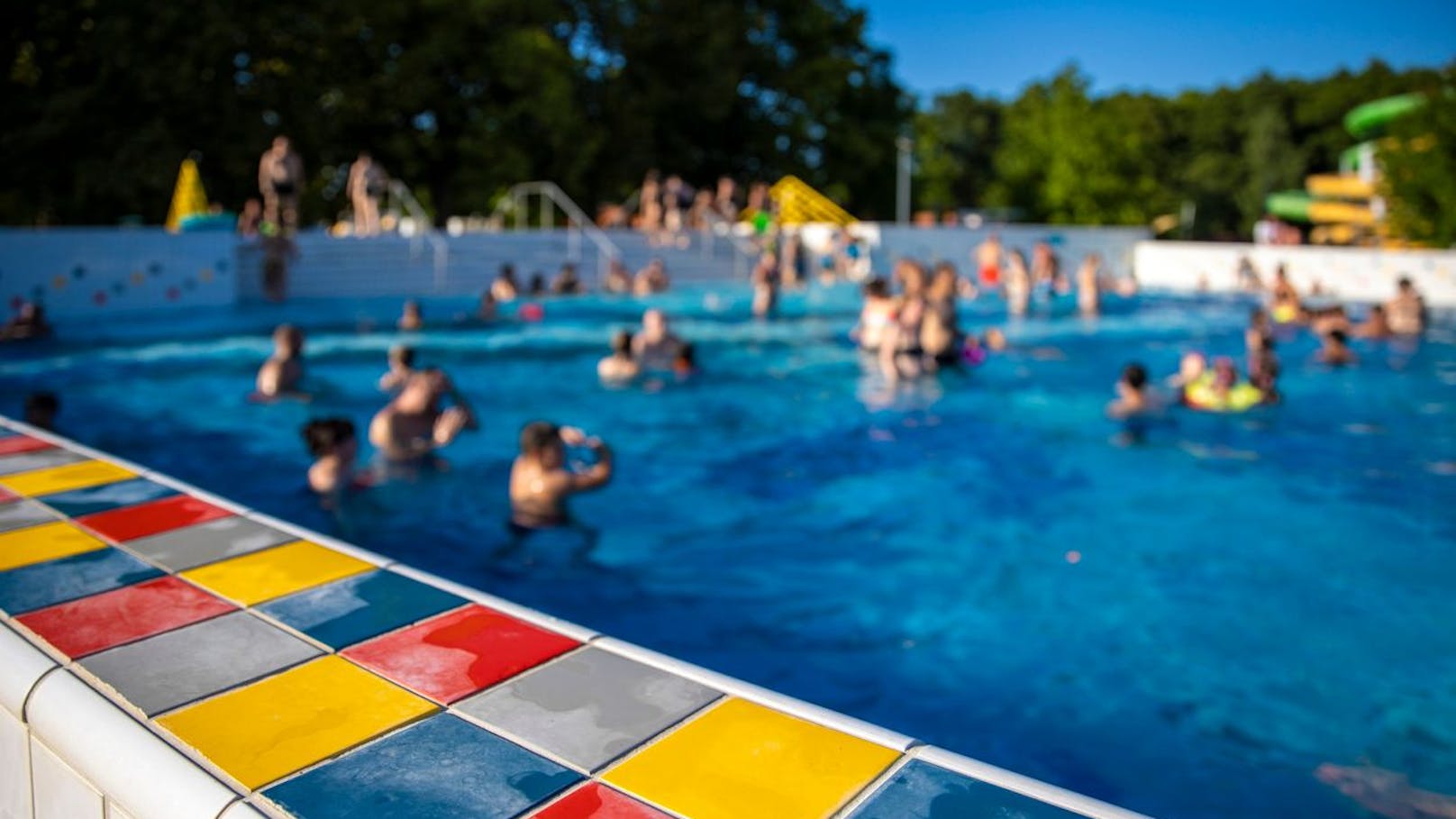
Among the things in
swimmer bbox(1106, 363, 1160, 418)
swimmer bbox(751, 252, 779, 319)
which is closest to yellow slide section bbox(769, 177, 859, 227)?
swimmer bbox(751, 252, 779, 319)

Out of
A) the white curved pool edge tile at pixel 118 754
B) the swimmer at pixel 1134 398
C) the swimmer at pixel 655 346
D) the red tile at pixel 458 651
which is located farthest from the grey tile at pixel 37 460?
the swimmer at pixel 1134 398

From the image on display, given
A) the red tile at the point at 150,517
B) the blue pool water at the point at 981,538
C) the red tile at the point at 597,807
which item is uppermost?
the red tile at the point at 150,517

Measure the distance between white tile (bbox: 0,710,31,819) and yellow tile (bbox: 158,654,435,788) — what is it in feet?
1.06

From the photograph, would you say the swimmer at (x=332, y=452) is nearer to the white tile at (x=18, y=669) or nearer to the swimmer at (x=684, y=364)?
the white tile at (x=18, y=669)

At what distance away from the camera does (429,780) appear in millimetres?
1759

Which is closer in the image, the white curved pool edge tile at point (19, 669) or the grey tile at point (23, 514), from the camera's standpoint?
the white curved pool edge tile at point (19, 669)

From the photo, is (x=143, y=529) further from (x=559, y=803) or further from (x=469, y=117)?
(x=469, y=117)

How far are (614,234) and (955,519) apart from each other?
1765 centimetres

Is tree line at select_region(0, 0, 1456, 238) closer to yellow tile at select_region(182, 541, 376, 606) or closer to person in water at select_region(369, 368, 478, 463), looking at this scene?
person in water at select_region(369, 368, 478, 463)

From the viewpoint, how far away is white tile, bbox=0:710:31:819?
200cm

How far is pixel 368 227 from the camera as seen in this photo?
21109 mm

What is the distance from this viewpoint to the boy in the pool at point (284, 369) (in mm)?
9734

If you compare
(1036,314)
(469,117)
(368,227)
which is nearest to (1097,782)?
(1036,314)

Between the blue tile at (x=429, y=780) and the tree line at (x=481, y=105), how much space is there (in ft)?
73.0
